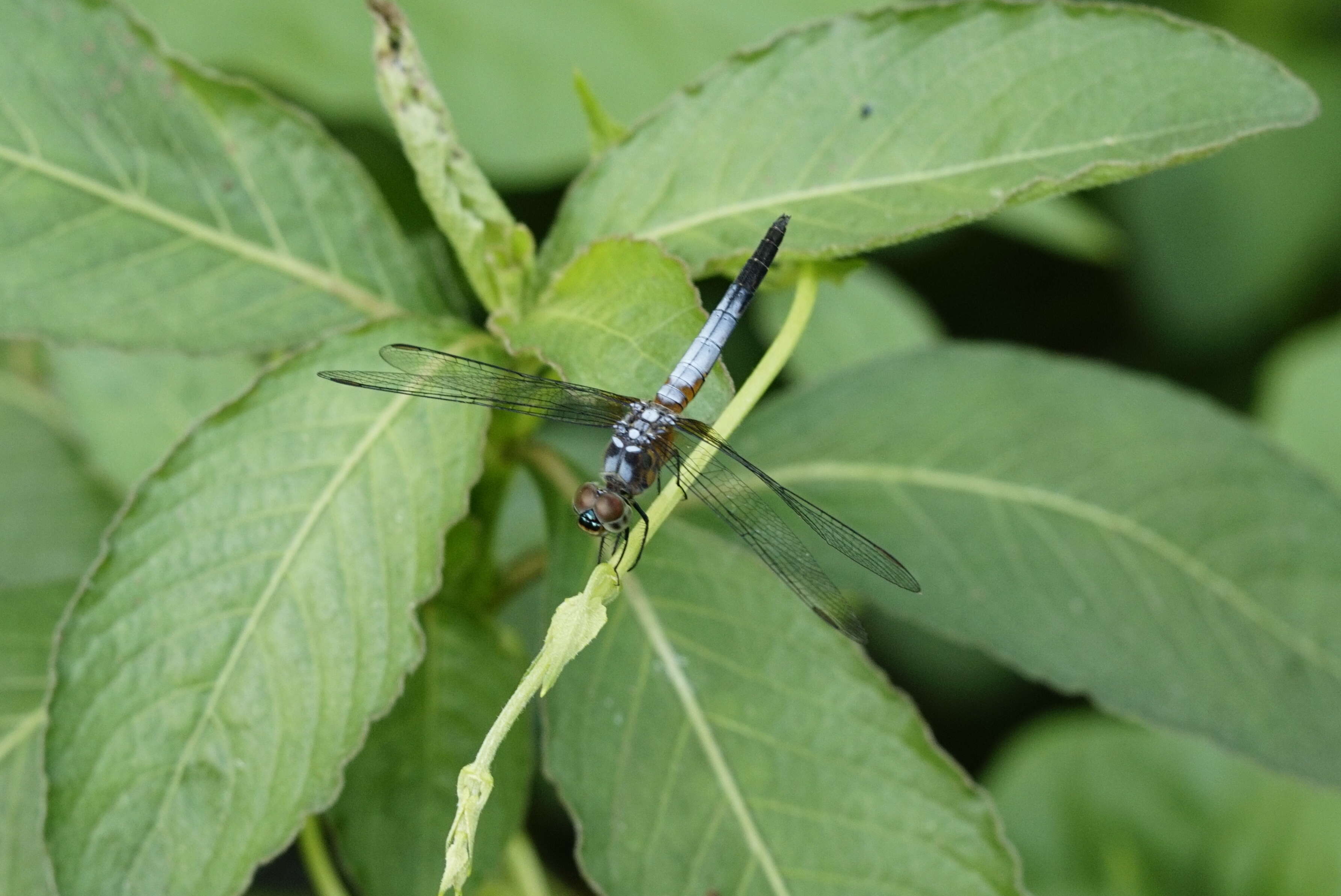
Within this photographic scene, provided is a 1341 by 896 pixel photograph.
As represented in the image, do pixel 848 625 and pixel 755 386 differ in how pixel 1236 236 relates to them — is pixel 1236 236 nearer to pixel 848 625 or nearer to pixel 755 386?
pixel 848 625

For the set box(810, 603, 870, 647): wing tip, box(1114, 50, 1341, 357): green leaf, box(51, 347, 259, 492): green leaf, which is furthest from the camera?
box(1114, 50, 1341, 357): green leaf

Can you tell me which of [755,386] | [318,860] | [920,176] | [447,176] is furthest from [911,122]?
[318,860]

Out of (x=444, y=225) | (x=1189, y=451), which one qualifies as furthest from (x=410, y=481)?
(x=1189, y=451)

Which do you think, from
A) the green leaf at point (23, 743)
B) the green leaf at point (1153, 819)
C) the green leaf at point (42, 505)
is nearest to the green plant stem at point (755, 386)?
the green leaf at point (23, 743)

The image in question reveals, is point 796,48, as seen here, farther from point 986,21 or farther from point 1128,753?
point 1128,753

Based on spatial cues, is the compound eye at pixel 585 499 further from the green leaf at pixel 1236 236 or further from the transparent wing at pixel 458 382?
the green leaf at pixel 1236 236

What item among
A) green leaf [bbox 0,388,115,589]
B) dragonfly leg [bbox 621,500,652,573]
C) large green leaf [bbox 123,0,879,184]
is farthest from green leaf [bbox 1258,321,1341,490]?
→ green leaf [bbox 0,388,115,589]

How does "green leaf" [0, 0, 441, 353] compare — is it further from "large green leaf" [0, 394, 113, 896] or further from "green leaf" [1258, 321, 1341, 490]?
"green leaf" [1258, 321, 1341, 490]
